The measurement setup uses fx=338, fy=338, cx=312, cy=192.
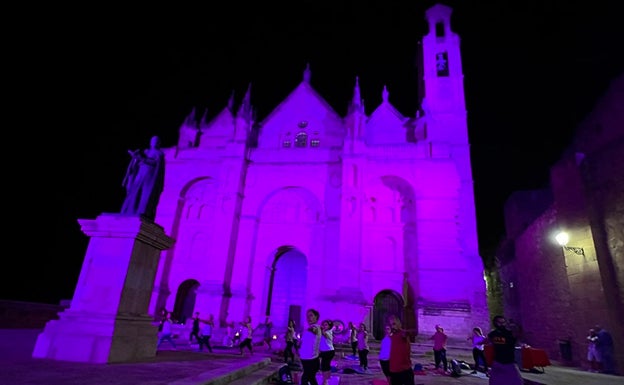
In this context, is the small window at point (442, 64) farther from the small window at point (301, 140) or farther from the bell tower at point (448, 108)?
the small window at point (301, 140)

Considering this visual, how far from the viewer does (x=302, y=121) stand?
24.9 metres

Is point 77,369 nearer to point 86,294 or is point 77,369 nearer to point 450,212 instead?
point 86,294

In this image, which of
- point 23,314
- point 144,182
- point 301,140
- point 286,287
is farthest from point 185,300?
point 144,182

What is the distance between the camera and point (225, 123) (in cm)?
2588

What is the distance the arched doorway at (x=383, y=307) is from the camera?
19969 millimetres

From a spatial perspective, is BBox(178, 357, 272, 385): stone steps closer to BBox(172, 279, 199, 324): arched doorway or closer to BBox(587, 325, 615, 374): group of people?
BBox(587, 325, 615, 374): group of people

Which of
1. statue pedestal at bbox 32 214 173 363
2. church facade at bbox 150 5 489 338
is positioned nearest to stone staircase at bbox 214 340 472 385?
church facade at bbox 150 5 489 338

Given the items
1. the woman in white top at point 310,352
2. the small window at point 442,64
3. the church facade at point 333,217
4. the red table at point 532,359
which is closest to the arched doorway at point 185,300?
the church facade at point 333,217

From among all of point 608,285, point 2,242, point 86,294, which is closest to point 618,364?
point 608,285

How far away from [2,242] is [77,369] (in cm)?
1451

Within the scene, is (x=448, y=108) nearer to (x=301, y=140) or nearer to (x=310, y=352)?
(x=301, y=140)

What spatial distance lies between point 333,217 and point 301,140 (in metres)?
6.75

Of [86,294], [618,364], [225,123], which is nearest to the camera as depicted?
[86,294]

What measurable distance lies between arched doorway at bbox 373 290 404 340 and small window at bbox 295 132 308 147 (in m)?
11.3
